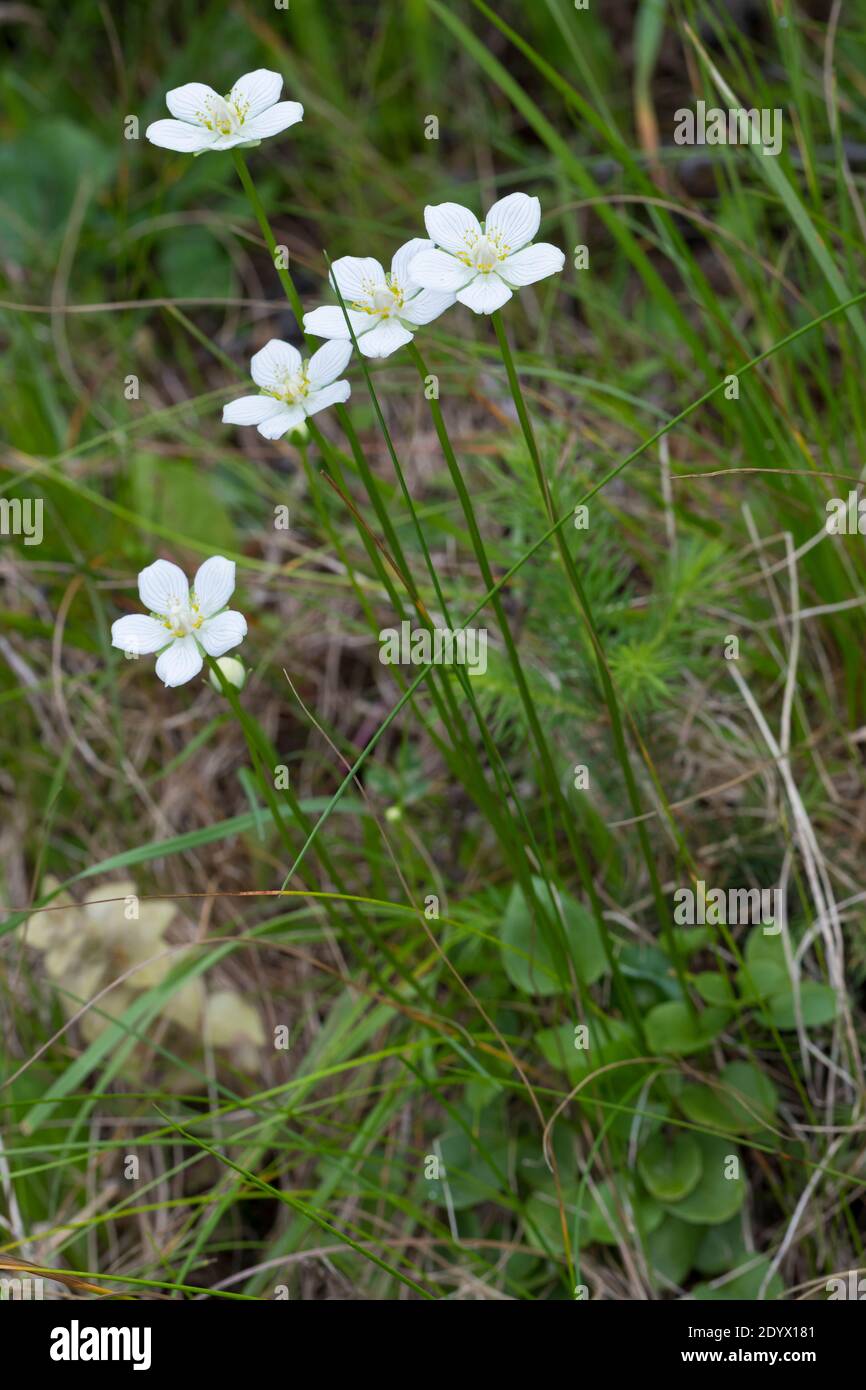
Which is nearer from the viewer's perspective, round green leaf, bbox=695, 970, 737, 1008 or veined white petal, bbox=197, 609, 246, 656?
veined white petal, bbox=197, 609, 246, 656

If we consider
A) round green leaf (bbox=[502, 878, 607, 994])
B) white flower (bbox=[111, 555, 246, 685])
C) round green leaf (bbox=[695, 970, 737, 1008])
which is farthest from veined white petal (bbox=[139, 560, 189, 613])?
round green leaf (bbox=[695, 970, 737, 1008])

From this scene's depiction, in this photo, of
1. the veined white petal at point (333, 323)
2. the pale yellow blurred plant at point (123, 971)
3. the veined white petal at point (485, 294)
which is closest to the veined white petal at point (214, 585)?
the veined white petal at point (333, 323)

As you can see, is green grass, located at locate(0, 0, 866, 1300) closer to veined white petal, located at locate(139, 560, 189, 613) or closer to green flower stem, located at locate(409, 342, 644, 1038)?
green flower stem, located at locate(409, 342, 644, 1038)

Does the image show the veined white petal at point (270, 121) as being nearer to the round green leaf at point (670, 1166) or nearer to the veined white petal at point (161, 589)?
the veined white petal at point (161, 589)

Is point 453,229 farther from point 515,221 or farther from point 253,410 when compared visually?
point 253,410

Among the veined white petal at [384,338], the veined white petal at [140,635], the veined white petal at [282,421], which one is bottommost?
the veined white petal at [140,635]
